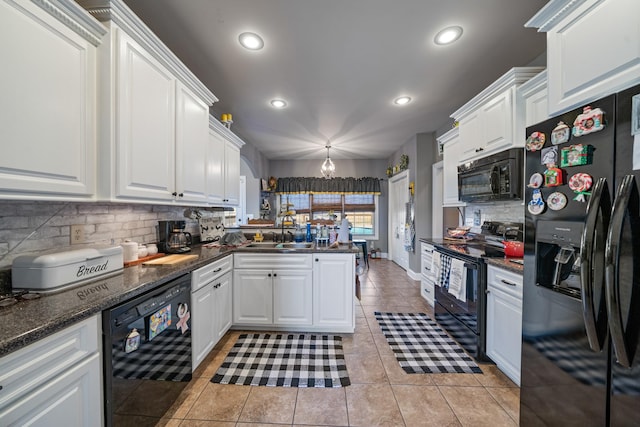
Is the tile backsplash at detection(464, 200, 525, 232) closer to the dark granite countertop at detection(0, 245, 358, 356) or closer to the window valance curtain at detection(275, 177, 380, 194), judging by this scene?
the dark granite countertop at detection(0, 245, 358, 356)

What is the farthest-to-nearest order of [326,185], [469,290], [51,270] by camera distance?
1. [326,185]
2. [469,290]
3. [51,270]

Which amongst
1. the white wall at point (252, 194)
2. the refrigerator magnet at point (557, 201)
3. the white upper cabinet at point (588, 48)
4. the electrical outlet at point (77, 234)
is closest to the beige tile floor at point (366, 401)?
the electrical outlet at point (77, 234)

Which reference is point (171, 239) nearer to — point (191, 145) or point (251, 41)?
point (191, 145)

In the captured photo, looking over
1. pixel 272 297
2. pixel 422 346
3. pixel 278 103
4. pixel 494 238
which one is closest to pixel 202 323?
pixel 272 297

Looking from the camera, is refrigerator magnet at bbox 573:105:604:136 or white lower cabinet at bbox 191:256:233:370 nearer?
refrigerator magnet at bbox 573:105:604:136

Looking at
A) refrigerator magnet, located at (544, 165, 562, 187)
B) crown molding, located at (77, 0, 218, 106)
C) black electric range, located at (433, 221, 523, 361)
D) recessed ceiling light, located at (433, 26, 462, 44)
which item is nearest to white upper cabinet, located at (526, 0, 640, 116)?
Answer: refrigerator magnet, located at (544, 165, 562, 187)

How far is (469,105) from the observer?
8.96 feet

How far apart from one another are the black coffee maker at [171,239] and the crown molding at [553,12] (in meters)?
3.01

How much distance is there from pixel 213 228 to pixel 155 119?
5.18 ft

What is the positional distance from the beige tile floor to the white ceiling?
2.70m

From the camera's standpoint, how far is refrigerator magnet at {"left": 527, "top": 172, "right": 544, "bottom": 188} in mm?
1258

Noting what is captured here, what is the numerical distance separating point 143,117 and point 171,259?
1.05m

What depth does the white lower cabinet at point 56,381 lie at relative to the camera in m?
0.77

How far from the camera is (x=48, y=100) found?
111 cm
